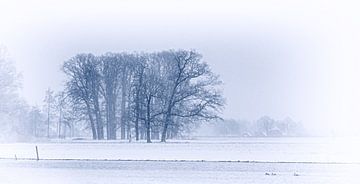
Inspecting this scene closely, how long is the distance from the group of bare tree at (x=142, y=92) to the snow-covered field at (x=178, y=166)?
1735 centimetres

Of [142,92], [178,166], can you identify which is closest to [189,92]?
[142,92]

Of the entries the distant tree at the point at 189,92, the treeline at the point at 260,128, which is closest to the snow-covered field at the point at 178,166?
the distant tree at the point at 189,92

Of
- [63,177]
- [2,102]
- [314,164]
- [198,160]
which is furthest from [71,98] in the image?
[63,177]

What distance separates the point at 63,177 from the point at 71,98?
2105 inches

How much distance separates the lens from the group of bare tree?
231 ft

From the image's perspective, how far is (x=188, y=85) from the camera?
236 ft

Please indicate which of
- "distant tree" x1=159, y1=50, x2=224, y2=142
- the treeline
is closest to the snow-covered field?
"distant tree" x1=159, y1=50, x2=224, y2=142

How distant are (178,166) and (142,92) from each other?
37062 millimetres

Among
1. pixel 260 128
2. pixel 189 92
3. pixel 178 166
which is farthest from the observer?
pixel 260 128

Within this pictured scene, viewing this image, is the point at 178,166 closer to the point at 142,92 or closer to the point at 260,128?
the point at 142,92

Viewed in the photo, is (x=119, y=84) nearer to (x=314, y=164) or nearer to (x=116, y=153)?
(x=116, y=153)

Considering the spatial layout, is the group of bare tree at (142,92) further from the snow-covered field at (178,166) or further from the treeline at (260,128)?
the treeline at (260,128)

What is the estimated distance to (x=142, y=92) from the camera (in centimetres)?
7112

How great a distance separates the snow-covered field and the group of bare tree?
17.3m
